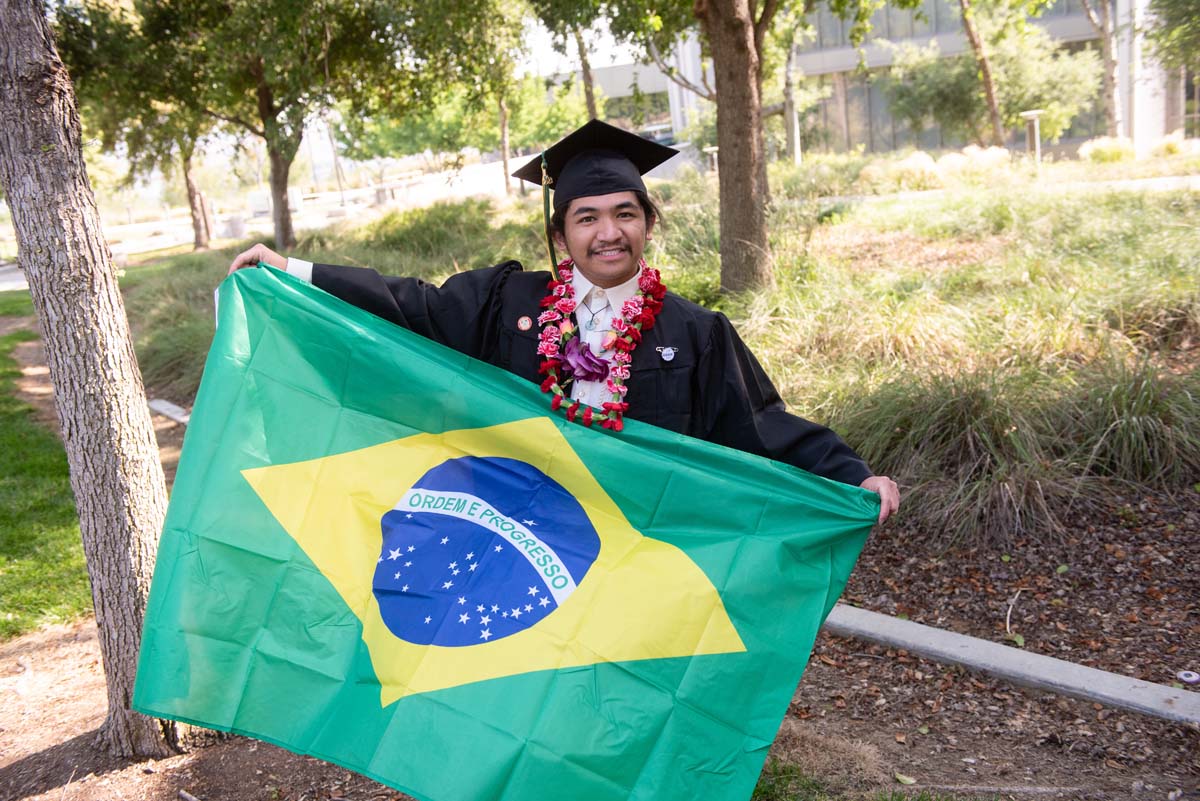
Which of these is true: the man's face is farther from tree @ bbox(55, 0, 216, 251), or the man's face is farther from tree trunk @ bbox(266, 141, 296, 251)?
tree trunk @ bbox(266, 141, 296, 251)

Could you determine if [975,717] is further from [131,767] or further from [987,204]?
[987,204]

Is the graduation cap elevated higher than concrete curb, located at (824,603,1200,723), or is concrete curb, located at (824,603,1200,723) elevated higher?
the graduation cap

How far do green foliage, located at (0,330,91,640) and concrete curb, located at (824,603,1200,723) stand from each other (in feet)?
12.4

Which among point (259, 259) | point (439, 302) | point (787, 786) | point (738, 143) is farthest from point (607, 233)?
point (738, 143)

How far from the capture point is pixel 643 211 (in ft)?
9.11

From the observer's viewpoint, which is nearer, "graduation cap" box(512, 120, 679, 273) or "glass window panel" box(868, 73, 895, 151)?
"graduation cap" box(512, 120, 679, 273)

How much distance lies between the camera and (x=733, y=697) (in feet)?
8.20

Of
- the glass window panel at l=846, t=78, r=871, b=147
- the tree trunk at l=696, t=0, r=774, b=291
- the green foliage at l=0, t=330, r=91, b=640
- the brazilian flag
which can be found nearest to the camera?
the brazilian flag

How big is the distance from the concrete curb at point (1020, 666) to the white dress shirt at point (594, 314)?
2045 millimetres

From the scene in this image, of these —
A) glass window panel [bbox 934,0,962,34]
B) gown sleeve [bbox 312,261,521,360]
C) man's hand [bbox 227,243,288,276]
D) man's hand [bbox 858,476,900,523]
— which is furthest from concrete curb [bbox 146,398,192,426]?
glass window panel [bbox 934,0,962,34]

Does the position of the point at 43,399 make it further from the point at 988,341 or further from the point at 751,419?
the point at 751,419

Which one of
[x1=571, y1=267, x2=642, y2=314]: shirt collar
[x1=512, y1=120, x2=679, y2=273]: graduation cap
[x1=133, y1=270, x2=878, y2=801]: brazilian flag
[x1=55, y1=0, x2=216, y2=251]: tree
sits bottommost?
[x1=133, y1=270, x2=878, y2=801]: brazilian flag

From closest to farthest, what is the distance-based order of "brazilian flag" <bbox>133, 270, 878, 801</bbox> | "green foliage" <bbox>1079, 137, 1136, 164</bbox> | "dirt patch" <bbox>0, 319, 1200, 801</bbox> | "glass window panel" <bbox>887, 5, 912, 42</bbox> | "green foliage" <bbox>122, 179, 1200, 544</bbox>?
"brazilian flag" <bbox>133, 270, 878, 801</bbox> < "dirt patch" <bbox>0, 319, 1200, 801</bbox> < "green foliage" <bbox>122, 179, 1200, 544</bbox> < "green foliage" <bbox>1079, 137, 1136, 164</bbox> < "glass window panel" <bbox>887, 5, 912, 42</bbox>

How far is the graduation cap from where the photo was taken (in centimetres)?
270
